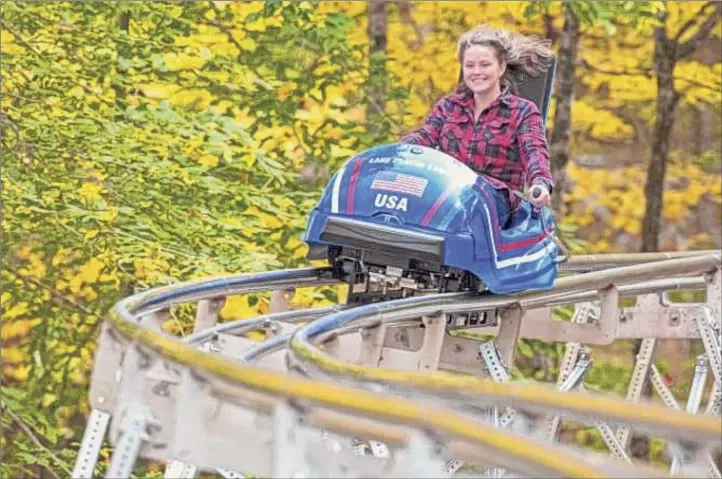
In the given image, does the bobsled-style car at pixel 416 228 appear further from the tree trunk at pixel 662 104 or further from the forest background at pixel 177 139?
the tree trunk at pixel 662 104

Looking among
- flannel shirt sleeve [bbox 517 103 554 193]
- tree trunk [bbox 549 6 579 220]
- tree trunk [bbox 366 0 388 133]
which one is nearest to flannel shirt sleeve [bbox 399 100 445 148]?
flannel shirt sleeve [bbox 517 103 554 193]

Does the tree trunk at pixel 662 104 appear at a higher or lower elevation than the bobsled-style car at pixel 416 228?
lower

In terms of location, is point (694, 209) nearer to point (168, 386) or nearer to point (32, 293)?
point (32, 293)

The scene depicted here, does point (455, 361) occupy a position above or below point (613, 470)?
below

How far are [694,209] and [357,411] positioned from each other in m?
15.1

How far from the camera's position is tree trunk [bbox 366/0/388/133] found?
45.3 ft

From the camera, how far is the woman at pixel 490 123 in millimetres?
7812

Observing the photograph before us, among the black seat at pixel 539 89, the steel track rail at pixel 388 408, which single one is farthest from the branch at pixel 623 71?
the steel track rail at pixel 388 408

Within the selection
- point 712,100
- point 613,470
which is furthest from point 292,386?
point 712,100

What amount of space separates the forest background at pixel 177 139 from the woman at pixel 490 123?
3682 millimetres

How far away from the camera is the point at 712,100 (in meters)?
16.0

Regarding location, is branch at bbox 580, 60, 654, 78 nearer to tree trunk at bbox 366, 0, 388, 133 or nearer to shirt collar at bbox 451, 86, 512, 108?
tree trunk at bbox 366, 0, 388, 133

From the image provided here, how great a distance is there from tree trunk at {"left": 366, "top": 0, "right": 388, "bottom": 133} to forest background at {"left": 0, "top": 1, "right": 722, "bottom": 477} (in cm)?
2

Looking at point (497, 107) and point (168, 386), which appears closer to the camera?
point (168, 386)
